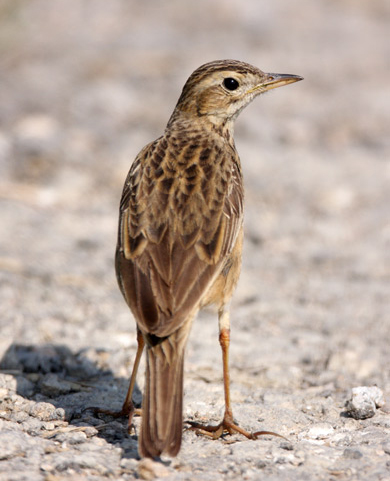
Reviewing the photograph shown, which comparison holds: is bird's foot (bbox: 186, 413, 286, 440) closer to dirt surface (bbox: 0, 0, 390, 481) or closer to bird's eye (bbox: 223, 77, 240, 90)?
dirt surface (bbox: 0, 0, 390, 481)

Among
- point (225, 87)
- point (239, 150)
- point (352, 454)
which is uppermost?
point (239, 150)

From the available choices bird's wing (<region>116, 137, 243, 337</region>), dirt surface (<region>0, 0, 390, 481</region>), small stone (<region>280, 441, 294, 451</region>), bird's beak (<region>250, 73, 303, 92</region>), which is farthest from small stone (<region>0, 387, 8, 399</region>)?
bird's beak (<region>250, 73, 303, 92</region>)

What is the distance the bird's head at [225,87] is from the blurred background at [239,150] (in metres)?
2.12

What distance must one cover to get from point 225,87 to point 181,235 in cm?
200

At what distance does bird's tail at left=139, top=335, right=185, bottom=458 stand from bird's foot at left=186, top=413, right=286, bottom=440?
81 cm

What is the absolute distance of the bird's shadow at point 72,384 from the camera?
17.6 ft

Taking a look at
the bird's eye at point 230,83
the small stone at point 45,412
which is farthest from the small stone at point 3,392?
the bird's eye at point 230,83

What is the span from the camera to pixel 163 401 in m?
4.45

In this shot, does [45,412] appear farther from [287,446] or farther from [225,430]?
[287,446]

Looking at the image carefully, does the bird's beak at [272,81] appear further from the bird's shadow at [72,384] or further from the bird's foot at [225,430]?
the bird's foot at [225,430]

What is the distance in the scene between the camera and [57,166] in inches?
422

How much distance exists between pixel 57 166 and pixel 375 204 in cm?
425

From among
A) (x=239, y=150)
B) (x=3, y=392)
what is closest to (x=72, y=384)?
(x=3, y=392)

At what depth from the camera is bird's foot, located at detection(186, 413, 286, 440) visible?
5.19m
